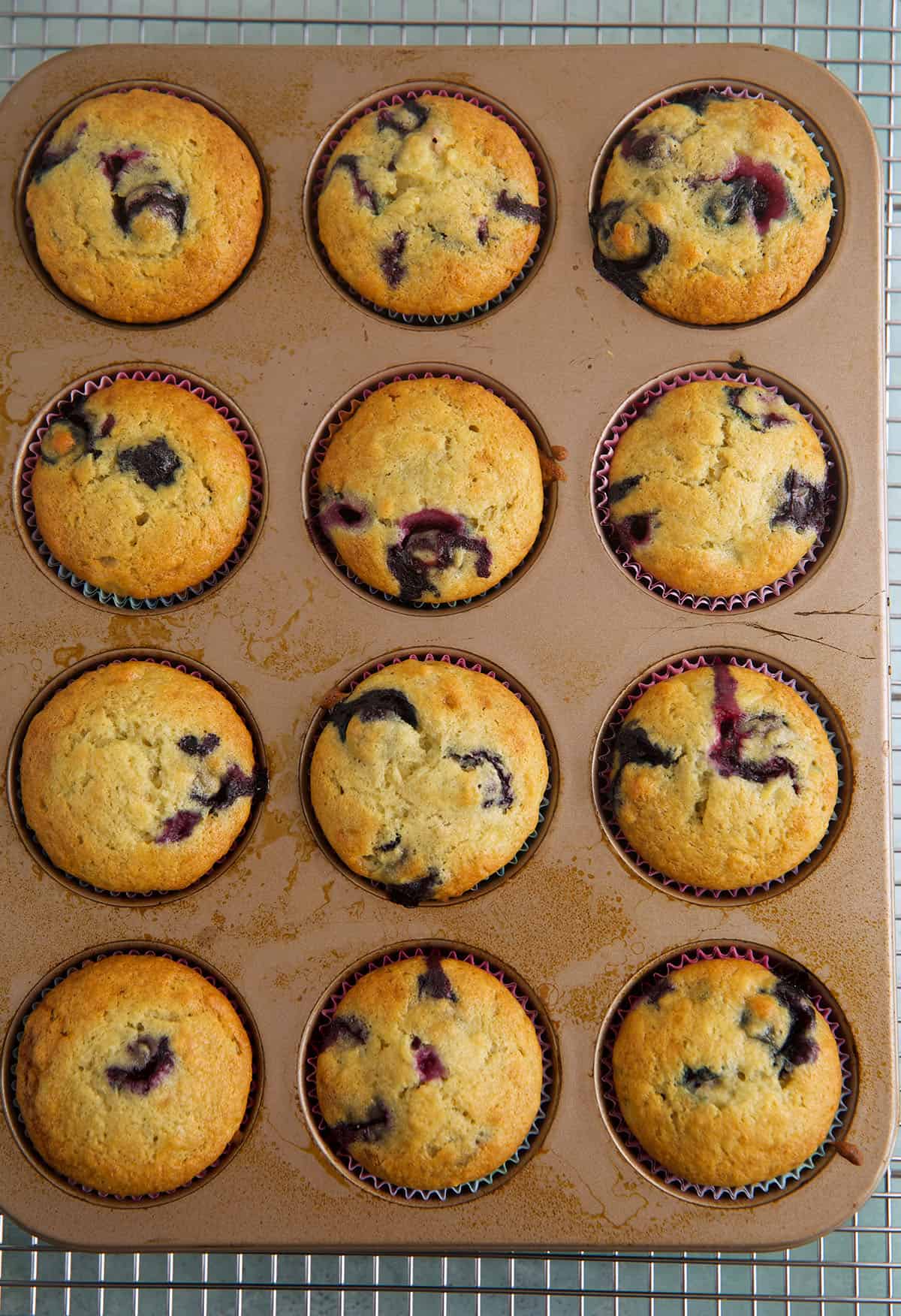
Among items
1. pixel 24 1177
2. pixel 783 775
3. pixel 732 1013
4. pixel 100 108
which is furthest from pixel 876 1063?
pixel 100 108

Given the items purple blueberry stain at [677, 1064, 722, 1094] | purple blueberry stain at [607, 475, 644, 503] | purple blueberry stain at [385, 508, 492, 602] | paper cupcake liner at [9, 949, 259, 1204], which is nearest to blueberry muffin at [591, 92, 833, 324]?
purple blueberry stain at [607, 475, 644, 503]

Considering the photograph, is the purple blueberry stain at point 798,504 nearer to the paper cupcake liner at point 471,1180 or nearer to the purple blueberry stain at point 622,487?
the purple blueberry stain at point 622,487

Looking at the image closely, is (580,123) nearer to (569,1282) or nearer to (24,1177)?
(24,1177)

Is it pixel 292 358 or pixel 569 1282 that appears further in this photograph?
pixel 569 1282

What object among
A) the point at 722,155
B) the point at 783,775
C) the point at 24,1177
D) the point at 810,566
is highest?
the point at 722,155

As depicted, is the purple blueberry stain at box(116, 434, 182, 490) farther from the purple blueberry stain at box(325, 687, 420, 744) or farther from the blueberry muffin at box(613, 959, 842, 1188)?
the blueberry muffin at box(613, 959, 842, 1188)

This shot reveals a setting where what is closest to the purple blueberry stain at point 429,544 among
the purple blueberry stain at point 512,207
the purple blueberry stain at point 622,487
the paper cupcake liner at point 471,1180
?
the purple blueberry stain at point 622,487

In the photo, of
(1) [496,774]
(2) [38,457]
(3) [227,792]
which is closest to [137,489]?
(2) [38,457]

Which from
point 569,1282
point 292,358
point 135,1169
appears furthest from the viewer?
Answer: point 569,1282
